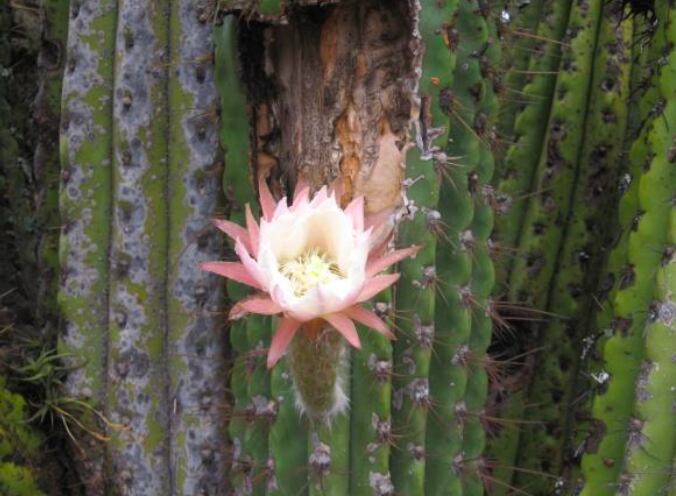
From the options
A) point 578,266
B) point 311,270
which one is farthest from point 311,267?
point 578,266

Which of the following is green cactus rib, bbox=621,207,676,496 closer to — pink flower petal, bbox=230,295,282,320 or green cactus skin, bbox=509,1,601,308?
green cactus skin, bbox=509,1,601,308

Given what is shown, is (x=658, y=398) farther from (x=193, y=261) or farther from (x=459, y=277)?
(x=193, y=261)

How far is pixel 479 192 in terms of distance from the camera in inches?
66.6

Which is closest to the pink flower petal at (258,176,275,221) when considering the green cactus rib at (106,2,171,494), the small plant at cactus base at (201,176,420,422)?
the small plant at cactus base at (201,176,420,422)

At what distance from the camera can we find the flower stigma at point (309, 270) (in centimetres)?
130

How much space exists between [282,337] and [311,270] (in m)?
0.09

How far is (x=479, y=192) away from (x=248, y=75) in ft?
1.35

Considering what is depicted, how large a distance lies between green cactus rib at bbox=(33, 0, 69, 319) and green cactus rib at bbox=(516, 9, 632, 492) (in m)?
0.96

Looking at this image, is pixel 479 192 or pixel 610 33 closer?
pixel 479 192

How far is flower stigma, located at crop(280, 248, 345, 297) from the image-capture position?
1299 millimetres

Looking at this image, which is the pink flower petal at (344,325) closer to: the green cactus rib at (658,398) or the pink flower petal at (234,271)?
the pink flower petal at (234,271)

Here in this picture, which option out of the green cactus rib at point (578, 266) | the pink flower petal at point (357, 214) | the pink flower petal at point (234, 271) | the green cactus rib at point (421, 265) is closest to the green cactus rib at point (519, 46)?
the green cactus rib at point (578, 266)

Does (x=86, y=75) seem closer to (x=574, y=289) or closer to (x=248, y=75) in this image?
(x=248, y=75)

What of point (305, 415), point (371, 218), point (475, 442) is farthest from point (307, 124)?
point (475, 442)
